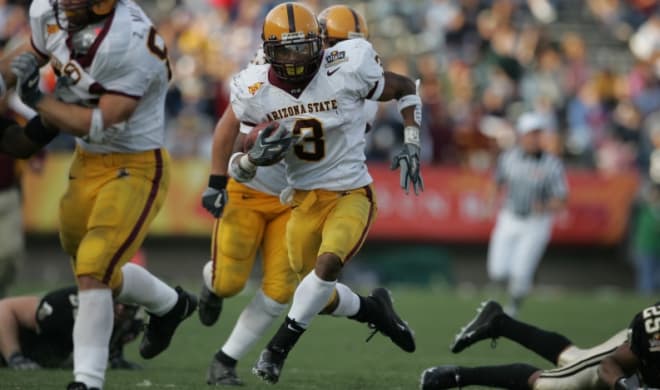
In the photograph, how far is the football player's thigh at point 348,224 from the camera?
5836 millimetres

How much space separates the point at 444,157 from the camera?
15.7 meters

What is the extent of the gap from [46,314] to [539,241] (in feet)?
21.0

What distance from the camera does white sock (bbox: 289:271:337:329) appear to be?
19.0 ft

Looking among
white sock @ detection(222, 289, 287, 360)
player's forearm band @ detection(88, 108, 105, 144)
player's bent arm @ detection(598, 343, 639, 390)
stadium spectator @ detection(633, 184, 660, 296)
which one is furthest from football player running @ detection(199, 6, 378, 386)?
stadium spectator @ detection(633, 184, 660, 296)

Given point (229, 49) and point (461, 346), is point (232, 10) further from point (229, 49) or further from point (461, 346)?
point (461, 346)

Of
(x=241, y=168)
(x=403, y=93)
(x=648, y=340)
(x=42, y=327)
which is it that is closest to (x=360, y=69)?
(x=403, y=93)

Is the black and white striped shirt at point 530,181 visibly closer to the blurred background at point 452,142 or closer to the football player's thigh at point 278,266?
the blurred background at point 452,142

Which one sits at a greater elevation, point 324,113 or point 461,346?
point 324,113

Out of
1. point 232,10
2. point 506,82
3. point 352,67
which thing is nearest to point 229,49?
point 232,10

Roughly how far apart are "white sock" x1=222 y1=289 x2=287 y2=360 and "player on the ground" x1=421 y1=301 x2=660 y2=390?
1160 mm

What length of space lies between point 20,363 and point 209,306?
3.43 feet

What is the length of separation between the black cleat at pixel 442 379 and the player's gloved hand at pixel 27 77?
2.10m

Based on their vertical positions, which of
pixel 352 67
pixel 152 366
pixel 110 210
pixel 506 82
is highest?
pixel 352 67

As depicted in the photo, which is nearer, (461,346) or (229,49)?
(461,346)
